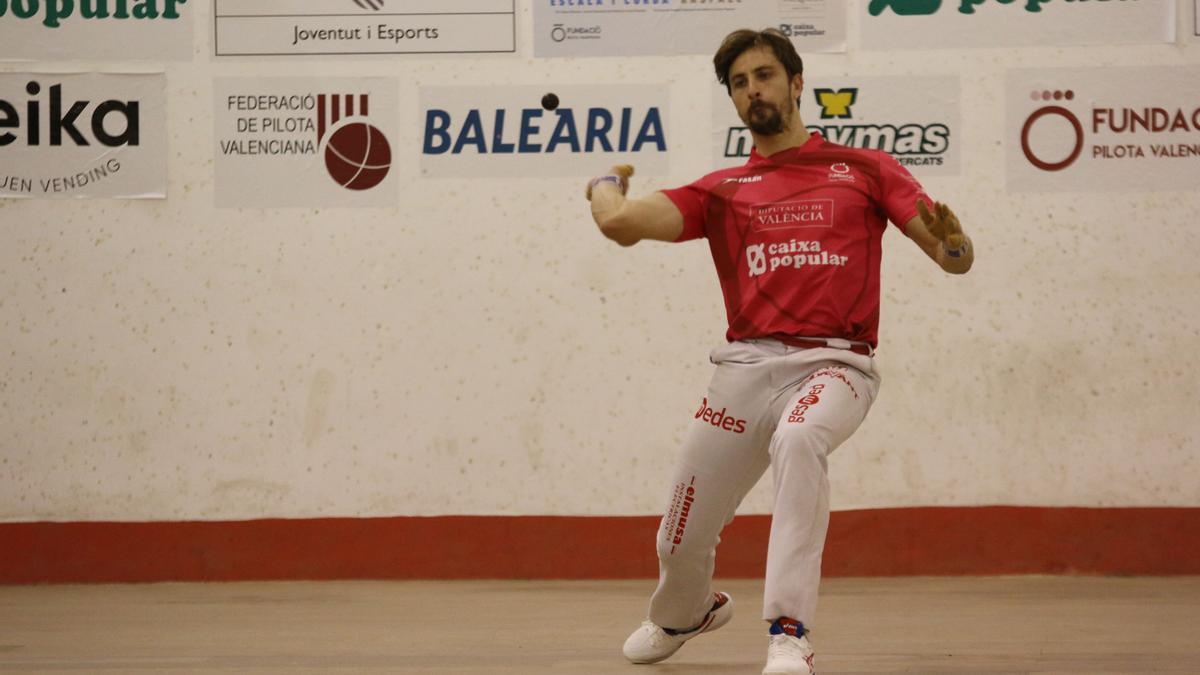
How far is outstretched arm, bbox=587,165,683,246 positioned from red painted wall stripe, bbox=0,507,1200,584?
2405mm

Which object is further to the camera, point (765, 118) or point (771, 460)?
point (765, 118)

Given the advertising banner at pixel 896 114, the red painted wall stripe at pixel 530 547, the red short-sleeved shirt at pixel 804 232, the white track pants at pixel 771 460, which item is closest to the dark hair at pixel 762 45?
the red short-sleeved shirt at pixel 804 232

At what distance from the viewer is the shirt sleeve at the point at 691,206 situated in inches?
148

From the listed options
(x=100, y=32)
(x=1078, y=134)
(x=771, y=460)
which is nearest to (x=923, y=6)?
(x=1078, y=134)

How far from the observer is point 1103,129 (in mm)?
5848

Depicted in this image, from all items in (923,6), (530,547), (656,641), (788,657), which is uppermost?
(923,6)

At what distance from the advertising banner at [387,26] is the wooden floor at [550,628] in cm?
222

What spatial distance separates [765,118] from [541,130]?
2.36m

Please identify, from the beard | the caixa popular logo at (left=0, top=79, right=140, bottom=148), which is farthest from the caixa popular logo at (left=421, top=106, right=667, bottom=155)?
the beard

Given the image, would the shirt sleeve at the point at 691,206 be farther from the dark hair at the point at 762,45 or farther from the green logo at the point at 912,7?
the green logo at the point at 912,7

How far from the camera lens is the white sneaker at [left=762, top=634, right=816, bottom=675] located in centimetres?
324

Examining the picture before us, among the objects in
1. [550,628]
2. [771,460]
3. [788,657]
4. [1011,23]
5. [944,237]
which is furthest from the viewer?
[1011,23]

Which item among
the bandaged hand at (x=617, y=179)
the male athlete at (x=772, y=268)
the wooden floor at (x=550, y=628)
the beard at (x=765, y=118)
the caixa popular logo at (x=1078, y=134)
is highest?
the caixa popular logo at (x=1078, y=134)

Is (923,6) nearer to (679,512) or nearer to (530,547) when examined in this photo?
(530,547)
